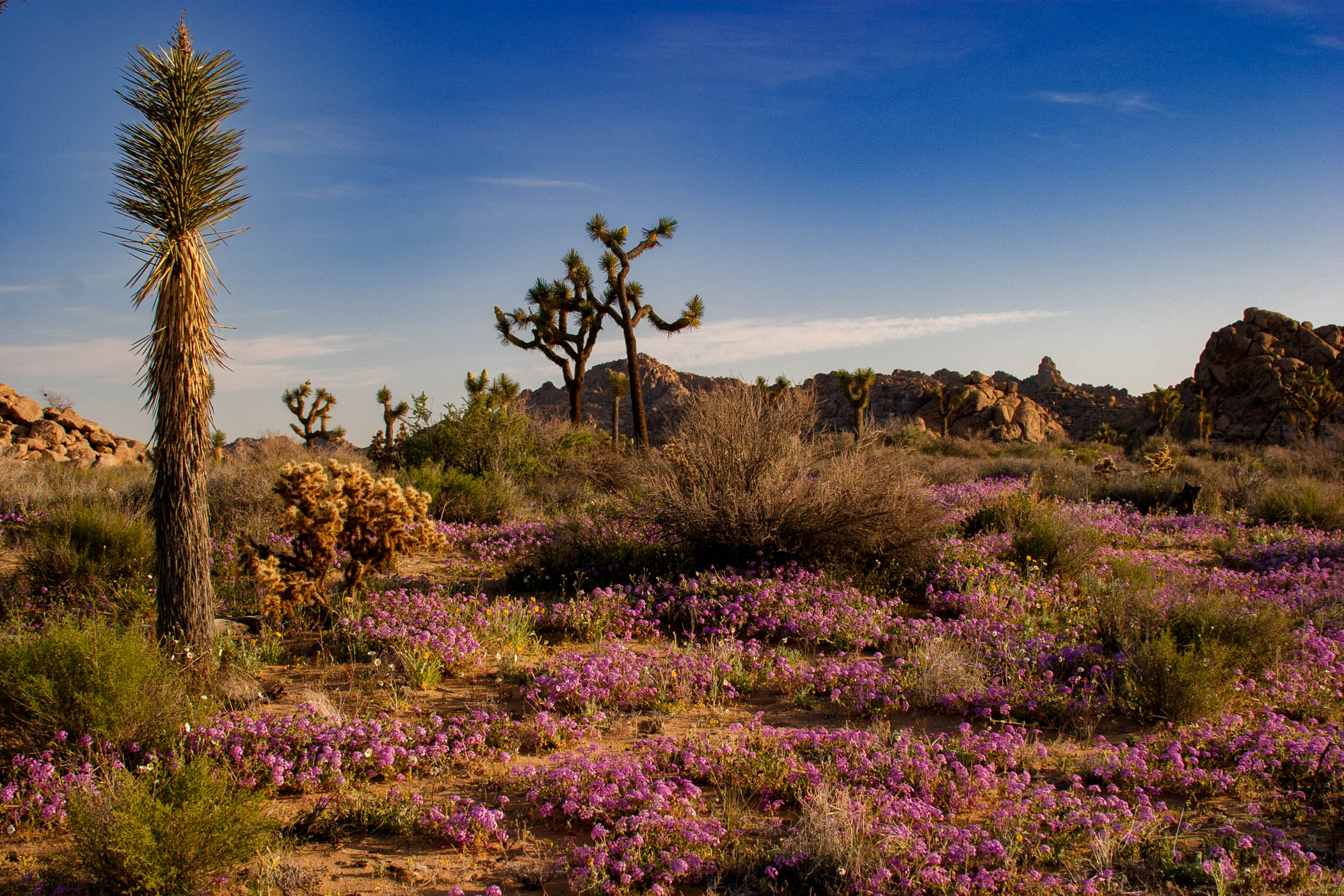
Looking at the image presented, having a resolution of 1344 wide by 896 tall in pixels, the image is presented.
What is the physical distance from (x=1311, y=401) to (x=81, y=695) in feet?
160

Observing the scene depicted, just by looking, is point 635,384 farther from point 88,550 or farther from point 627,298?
point 88,550

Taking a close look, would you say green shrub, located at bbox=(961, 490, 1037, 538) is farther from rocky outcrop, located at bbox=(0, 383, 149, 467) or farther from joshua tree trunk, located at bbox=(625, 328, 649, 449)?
rocky outcrop, located at bbox=(0, 383, 149, 467)

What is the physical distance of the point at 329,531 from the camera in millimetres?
7332

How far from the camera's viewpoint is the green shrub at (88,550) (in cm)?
822

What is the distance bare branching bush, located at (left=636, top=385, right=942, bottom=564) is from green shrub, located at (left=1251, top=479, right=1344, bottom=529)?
8403 mm

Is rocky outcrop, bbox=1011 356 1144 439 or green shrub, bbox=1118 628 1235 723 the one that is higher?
rocky outcrop, bbox=1011 356 1144 439

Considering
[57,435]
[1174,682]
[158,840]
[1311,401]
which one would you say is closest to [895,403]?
[1311,401]

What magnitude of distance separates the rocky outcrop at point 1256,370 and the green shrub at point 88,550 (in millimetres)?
54876

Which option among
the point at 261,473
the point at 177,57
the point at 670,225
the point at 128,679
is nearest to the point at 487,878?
the point at 128,679

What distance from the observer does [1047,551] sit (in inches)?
403

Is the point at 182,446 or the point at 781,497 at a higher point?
the point at 182,446

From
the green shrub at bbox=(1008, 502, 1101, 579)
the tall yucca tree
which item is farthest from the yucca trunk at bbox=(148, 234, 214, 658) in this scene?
the green shrub at bbox=(1008, 502, 1101, 579)

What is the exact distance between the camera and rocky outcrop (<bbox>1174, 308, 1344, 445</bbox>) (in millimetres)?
49406

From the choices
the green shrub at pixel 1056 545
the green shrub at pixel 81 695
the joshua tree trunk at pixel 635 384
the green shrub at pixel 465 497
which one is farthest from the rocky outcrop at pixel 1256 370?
the green shrub at pixel 81 695
